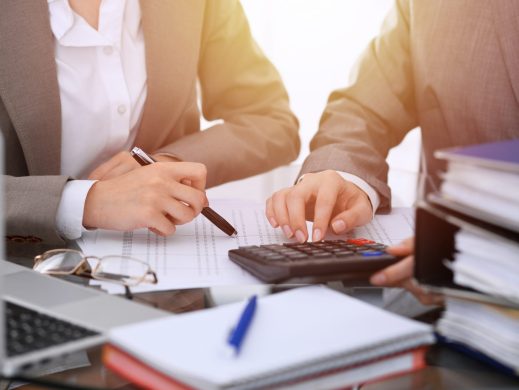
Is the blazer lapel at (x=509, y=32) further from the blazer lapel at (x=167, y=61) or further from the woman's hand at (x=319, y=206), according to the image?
the blazer lapel at (x=167, y=61)

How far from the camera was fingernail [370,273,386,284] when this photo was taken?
2.39 feet

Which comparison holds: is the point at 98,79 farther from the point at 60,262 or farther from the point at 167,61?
the point at 60,262

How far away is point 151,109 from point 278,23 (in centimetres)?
150

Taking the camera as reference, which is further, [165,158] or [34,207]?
[165,158]

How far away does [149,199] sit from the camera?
0.98m

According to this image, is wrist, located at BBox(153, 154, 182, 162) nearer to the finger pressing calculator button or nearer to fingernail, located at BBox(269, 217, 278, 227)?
fingernail, located at BBox(269, 217, 278, 227)

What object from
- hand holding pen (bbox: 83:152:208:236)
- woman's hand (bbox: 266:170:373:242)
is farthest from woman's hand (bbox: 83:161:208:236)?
woman's hand (bbox: 266:170:373:242)

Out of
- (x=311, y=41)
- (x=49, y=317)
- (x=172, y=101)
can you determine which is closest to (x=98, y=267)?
(x=49, y=317)

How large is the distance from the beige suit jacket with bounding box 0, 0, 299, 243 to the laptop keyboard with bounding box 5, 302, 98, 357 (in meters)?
0.33

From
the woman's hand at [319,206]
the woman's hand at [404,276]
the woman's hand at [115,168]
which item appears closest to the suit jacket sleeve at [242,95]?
the woman's hand at [115,168]

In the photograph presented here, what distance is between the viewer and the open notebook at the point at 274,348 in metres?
0.53

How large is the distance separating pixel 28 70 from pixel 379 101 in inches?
26.5

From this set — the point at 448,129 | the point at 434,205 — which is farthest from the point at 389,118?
the point at 434,205

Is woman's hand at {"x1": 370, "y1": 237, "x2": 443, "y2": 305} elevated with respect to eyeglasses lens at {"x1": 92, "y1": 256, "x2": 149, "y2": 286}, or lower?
elevated
